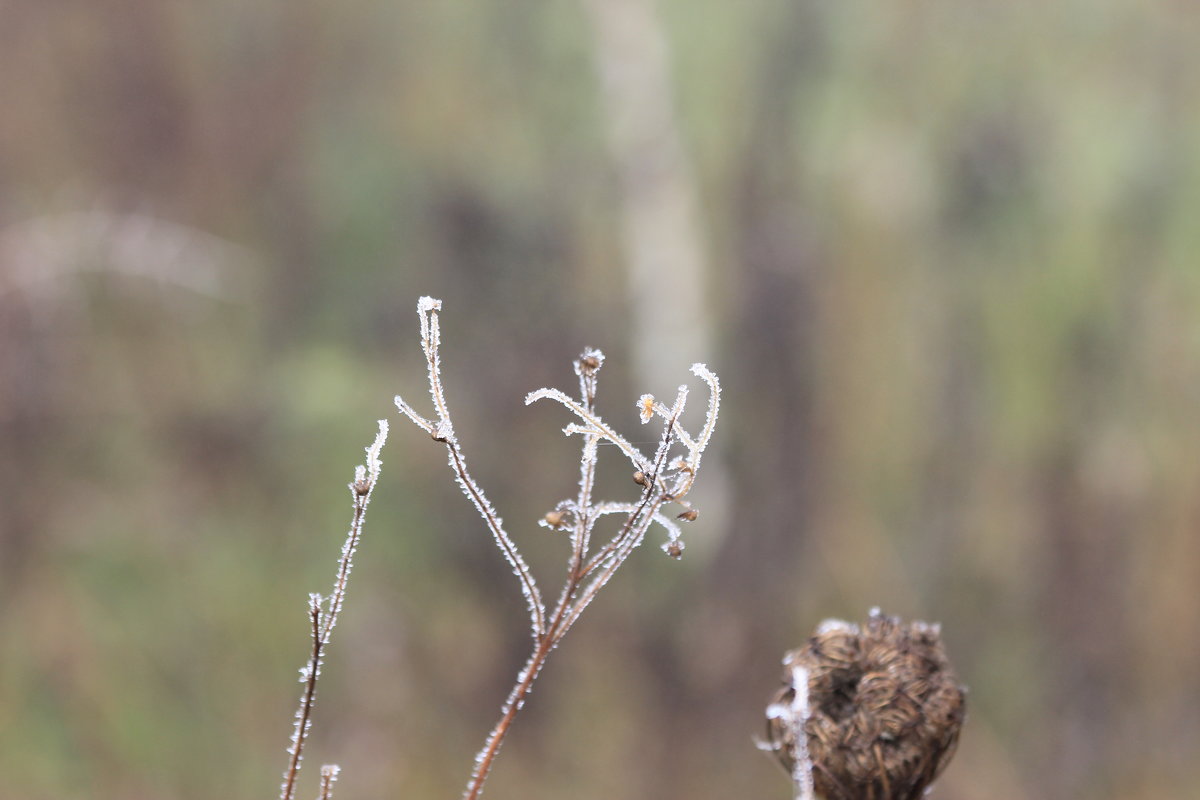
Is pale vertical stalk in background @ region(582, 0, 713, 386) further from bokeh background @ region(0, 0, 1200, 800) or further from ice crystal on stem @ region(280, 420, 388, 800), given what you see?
ice crystal on stem @ region(280, 420, 388, 800)

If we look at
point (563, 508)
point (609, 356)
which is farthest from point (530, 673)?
point (609, 356)

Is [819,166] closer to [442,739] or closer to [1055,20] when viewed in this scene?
[1055,20]

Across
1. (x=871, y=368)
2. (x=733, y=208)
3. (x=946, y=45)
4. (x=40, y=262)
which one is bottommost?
(x=40, y=262)

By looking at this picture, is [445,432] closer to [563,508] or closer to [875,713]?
[563,508]

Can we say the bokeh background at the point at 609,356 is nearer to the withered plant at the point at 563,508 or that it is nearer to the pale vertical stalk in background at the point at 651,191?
the pale vertical stalk in background at the point at 651,191

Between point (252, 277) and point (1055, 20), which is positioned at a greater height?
point (1055, 20)

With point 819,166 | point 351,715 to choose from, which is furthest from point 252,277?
point 819,166

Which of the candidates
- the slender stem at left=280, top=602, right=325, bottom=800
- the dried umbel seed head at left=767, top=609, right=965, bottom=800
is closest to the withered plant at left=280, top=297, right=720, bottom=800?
the slender stem at left=280, top=602, right=325, bottom=800
